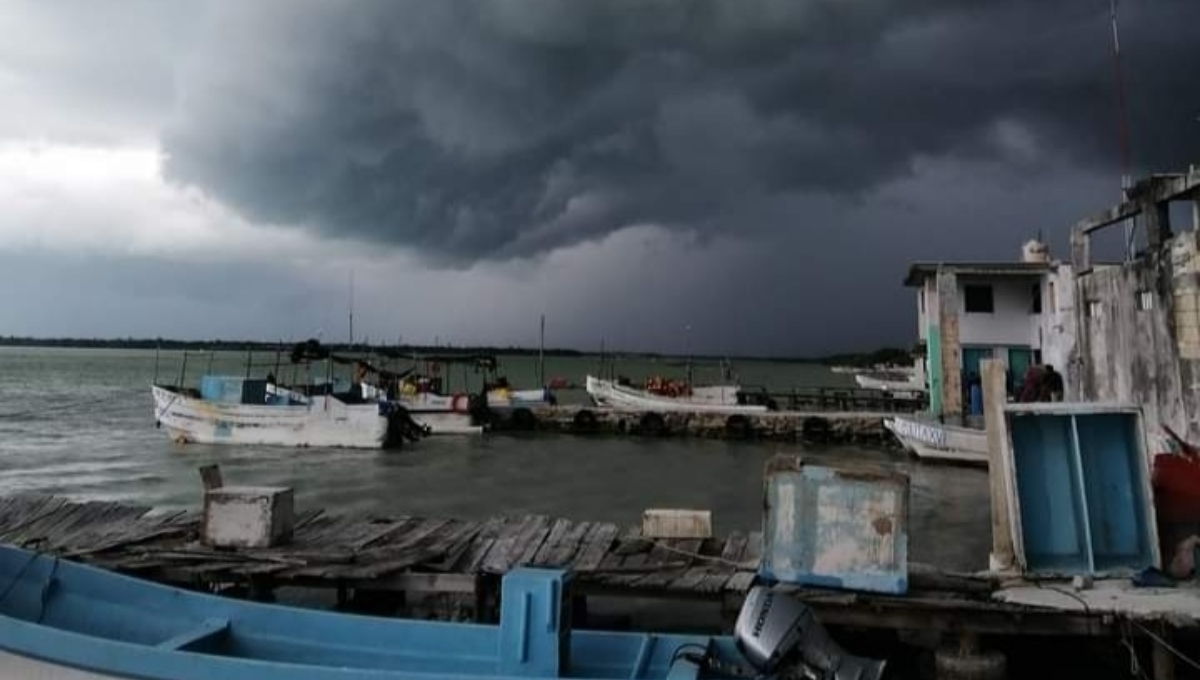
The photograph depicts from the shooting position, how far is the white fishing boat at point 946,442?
23.8 metres

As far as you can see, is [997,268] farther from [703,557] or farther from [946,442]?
[703,557]

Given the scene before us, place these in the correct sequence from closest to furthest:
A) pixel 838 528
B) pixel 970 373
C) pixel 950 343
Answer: pixel 838 528 → pixel 950 343 → pixel 970 373

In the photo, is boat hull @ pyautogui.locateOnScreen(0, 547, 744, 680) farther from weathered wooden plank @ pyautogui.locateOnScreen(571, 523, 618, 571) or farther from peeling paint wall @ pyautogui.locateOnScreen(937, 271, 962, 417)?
peeling paint wall @ pyautogui.locateOnScreen(937, 271, 962, 417)

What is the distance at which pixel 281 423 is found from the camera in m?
31.1

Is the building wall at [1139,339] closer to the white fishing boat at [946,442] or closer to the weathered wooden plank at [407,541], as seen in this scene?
the white fishing boat at [946,442]

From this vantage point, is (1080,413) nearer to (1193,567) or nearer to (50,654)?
(1193,567)

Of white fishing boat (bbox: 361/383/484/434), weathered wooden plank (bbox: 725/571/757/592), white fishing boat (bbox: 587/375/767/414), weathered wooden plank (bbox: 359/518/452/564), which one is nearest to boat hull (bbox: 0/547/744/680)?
weathered wooden plank (bbox: 725/571/757/592)

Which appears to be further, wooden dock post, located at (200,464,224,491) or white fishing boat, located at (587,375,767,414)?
white fishing boat, located at (587,375,767,414)

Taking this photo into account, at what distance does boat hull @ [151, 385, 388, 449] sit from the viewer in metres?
30.9

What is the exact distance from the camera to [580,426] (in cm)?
3894

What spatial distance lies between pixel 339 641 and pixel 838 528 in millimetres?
4454

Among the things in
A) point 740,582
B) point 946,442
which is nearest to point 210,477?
point 740,582

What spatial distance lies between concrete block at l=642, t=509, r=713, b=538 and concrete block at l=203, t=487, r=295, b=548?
4.42 meters

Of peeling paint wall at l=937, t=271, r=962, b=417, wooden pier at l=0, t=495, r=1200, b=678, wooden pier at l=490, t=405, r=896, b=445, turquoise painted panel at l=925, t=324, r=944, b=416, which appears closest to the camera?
wooden pier at l=0, t=495, r=1200, b=678
